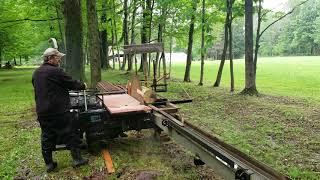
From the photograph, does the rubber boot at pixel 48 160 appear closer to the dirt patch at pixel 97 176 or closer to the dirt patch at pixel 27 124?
the dirt patch at pixel 97 176

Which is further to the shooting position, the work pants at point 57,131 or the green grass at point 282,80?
the green grass at point 282,80

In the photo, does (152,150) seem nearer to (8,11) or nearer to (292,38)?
(8,11)

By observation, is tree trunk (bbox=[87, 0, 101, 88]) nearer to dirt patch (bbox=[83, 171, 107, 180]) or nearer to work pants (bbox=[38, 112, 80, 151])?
work pants (bbox=[38, 112, 80, 151])

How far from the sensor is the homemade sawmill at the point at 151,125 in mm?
4426

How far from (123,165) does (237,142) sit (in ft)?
8.76

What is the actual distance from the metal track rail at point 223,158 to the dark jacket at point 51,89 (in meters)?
1.90

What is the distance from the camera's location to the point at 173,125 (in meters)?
6.14

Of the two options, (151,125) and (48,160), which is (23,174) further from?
(151,125)

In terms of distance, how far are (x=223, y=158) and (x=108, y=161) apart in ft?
9.96

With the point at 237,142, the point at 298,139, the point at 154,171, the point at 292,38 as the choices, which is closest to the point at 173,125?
the point at 154,171

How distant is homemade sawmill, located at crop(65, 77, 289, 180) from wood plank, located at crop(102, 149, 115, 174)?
27cm

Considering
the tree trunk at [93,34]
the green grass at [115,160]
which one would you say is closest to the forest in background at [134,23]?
the tree trunk at [93,34]

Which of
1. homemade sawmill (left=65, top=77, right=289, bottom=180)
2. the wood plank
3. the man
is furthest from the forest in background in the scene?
the man

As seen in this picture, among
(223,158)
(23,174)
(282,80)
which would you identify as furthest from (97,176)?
(282,80)
